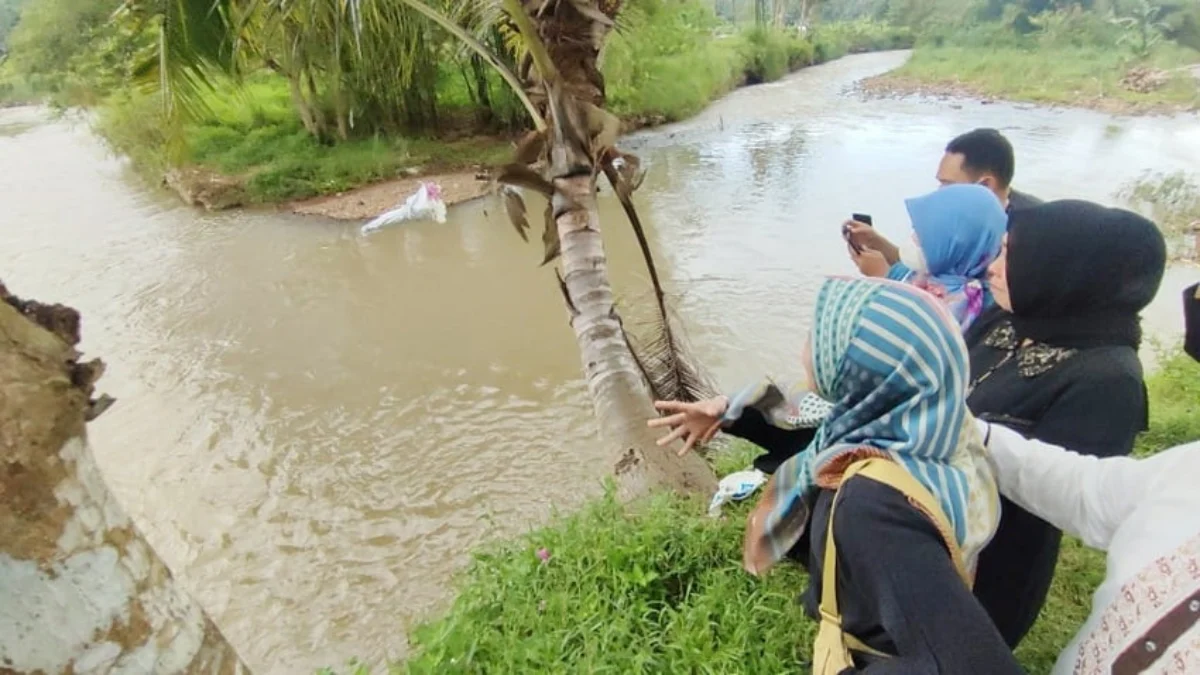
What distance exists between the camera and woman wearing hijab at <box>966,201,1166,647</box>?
1489 millimetres

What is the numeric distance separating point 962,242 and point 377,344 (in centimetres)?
593

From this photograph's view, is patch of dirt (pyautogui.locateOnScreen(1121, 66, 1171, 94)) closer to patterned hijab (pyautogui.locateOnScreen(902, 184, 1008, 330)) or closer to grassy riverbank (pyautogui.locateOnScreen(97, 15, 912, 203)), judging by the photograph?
grassy riverbank (pyautogui.locateOnScreen(97, 15, 912, 203))

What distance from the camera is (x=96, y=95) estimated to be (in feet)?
50.2

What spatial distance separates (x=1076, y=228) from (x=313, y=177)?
1281cm

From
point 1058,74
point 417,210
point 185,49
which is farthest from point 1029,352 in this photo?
point 1058,74

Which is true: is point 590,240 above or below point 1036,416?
below

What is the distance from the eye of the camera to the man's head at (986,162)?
2.83 metres

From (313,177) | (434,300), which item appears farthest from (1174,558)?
(313,177)

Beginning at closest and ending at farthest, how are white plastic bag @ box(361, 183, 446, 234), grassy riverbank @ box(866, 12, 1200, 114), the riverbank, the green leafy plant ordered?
white plastic bag @ box(361, 183, 446, 234), the riverbank, grassy riverbank @ box(866, 12, 1200, 114), the green leafy plant

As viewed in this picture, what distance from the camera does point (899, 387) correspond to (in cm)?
112

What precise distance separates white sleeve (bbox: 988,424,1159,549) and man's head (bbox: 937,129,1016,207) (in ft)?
5.71

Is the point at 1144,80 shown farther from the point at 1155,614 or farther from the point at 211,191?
the point at 1155,614

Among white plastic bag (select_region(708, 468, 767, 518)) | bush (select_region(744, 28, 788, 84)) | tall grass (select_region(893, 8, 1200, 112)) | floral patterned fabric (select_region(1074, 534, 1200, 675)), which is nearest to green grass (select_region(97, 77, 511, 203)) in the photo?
white plastic bag (select_region(708, 468, 767, 518))

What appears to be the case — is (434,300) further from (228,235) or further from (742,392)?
(742,392)
